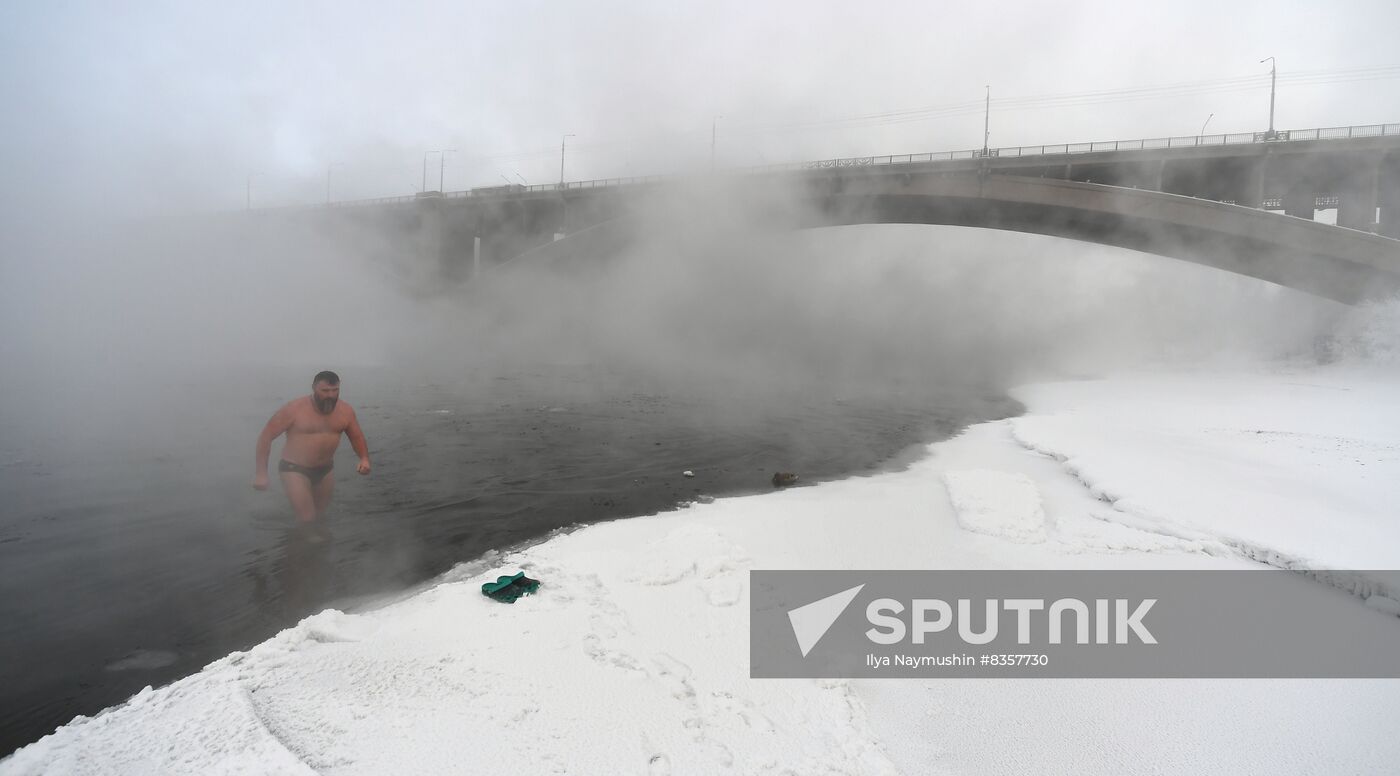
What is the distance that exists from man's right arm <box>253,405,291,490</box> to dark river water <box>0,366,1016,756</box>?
520 mm

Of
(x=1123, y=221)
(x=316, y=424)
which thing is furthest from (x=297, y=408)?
(x=1123, y=221)

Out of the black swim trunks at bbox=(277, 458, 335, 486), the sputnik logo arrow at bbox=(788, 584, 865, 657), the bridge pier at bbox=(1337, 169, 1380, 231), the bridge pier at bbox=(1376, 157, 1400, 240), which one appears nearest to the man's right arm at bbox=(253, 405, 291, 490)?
the black swim trunks at bbox=(277, 458, 335, 486)

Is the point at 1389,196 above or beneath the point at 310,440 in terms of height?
above

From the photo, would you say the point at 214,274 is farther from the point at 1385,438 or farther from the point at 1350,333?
the point at 1350,333

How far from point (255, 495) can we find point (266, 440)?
1727mm

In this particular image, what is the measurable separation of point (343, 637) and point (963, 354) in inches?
1189

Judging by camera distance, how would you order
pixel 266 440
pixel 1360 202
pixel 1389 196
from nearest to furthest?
1. pixel 266 440
2. pixel 1360 202
3. pixel 1389 196

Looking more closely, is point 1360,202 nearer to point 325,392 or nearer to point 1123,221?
point 1123,221

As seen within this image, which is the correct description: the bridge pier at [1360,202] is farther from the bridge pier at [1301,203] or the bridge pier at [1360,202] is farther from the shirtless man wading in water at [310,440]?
the shirtless man wading in water at [310,440]

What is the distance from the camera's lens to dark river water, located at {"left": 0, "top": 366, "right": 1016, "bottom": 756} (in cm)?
339

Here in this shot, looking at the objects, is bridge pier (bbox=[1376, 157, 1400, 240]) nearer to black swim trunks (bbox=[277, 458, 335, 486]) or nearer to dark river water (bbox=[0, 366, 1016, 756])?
dark river water (bbox=[0, 366, 1016, 756])

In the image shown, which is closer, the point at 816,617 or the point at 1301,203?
the point at 816,617

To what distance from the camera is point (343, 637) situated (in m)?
2.92

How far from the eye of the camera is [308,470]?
5.27 meters
